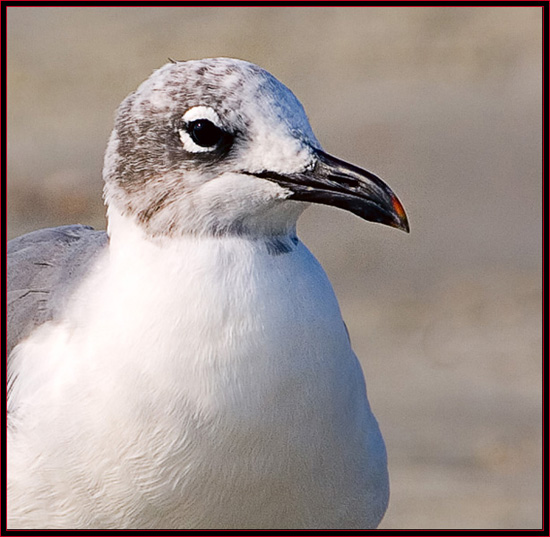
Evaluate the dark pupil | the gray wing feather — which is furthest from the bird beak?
the gray wing feather

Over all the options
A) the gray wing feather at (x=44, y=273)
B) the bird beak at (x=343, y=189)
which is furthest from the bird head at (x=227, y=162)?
the gray wing feather at (x=44, y=273)

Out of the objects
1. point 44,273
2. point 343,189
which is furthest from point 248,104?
point 44,273

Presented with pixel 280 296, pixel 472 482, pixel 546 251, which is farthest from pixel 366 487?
pixel 472 482

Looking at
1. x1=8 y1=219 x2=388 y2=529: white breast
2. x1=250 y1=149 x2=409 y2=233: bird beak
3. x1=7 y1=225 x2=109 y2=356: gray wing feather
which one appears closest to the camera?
x1=250 y1=149 x2=409 y2=233: bird beak

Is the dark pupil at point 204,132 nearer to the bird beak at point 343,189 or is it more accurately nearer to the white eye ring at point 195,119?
the white eye ring at point 195,119

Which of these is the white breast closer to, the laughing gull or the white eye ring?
the laughing gull

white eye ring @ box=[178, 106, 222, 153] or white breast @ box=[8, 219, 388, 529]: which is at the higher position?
white eye ring @ box=[178, 106, 222, 153]

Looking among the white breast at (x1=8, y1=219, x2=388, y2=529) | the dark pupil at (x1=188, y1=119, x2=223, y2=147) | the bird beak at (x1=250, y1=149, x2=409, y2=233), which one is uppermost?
the dark pupil at (x1=188, y1=119, x2=223, y2=147)

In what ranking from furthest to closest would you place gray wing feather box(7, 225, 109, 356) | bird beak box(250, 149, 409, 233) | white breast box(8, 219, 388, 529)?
gray wing feather box(7, 225, 109, 356) → white breast box(8, 219, 388, 529) → bird beak box(250, 149, 409, 233)
